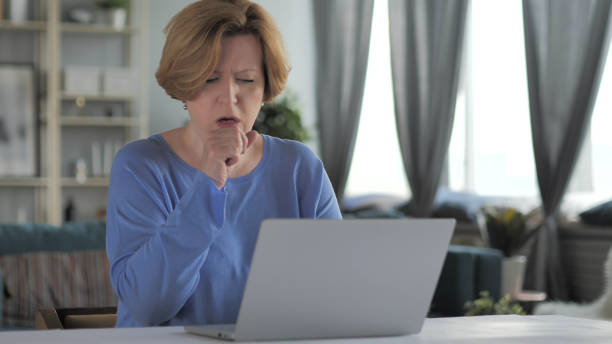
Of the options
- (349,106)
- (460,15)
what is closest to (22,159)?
(349,106)

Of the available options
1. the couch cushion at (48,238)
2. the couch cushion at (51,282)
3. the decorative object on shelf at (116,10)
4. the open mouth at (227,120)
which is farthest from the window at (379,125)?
the open mouth at (227,120)

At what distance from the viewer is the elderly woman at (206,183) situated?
1225 millimetres

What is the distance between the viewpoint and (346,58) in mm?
6352

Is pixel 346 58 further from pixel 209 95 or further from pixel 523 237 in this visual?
pixel 209 95

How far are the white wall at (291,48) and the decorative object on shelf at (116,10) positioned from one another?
475 millimetres

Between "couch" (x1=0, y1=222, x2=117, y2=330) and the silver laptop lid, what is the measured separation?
241 cm

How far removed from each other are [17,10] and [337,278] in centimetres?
583

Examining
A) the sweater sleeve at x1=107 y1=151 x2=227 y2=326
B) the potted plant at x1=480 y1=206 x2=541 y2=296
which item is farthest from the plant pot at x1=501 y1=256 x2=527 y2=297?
the sweater sleeve at x1=107 y1=151 x2=227 y2=326

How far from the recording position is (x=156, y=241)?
121cm

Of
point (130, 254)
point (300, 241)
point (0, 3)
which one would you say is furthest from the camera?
point (0, 3)

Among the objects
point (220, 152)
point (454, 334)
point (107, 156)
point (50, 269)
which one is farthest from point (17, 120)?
point (454, 334)

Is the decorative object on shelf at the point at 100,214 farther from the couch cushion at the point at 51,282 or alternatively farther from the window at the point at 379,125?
the couch cushion at the point at 51,282

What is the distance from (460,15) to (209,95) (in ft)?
13.6

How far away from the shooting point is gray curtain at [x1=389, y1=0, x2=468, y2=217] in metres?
5.36
